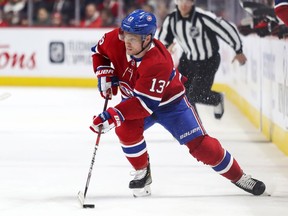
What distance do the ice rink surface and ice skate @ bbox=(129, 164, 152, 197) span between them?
0.05m

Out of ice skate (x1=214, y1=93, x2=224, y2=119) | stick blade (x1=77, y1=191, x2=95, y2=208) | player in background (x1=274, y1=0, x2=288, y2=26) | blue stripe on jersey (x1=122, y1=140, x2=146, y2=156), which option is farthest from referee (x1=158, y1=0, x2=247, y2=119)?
stick blade (x1=77, y1=191, x2=95, y2=208)

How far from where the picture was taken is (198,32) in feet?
27.3

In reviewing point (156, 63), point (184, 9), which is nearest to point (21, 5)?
point (184, 9)

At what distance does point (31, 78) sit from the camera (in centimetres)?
1391

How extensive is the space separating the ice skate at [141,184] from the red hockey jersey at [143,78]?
424 mm

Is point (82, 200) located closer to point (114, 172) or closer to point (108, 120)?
point (108, 120)

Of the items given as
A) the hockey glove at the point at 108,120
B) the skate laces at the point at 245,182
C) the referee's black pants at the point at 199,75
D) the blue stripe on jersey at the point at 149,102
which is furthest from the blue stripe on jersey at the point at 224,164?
the referee's black pants at the point at 199,75

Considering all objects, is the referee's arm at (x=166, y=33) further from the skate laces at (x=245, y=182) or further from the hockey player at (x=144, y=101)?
the skate laces at (x=245, y=182)

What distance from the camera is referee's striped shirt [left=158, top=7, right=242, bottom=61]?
26.8 feet

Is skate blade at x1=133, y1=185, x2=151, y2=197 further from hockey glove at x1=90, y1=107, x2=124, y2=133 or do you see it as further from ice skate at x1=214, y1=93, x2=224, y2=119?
ice skate at x1=214, y1=93, x2=224, y2=119

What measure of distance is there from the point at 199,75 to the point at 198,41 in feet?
1.02

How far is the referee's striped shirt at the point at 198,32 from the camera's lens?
8164mm

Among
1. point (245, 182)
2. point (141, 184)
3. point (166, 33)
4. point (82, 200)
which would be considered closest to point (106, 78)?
point (141, 184)

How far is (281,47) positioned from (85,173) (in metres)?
2.11
